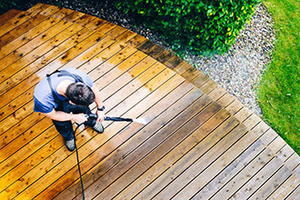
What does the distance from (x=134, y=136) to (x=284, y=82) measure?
3415 millimetres

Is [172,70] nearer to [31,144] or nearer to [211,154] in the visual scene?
[211,154]

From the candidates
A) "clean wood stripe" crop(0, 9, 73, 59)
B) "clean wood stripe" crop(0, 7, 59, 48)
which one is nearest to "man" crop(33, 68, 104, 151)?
"clean wood stripe" crop(0, 9, 73, 59)

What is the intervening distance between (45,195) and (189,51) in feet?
10.8

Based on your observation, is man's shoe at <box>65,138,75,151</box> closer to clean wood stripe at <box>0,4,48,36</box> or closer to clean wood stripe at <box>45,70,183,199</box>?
clean wood stripe at <box>45,70,183,199</box>

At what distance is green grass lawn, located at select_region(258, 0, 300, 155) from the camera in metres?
4.48

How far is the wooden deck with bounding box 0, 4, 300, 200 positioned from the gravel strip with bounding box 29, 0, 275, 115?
19.6 inches

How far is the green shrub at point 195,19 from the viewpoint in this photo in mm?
3625

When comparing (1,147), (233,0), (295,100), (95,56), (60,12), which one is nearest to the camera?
(1,147)

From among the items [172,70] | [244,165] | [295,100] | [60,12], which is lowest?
[295,100]

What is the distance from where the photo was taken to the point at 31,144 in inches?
133

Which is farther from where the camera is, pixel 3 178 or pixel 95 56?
Result: pixel 95 56

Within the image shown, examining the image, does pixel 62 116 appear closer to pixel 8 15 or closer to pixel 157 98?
pixel 157 98

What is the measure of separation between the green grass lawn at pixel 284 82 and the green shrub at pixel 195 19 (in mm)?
1268

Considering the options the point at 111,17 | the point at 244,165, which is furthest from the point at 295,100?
the point at 111,17
